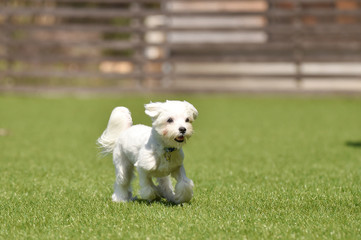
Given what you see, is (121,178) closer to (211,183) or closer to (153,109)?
(153,109)

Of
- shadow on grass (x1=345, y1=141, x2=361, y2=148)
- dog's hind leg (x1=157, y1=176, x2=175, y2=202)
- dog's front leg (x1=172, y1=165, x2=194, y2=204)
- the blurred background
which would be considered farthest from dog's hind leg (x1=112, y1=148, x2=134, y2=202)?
the blurred background

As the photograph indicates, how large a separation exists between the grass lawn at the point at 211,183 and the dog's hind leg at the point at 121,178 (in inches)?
4.5

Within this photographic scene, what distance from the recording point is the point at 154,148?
165 inches

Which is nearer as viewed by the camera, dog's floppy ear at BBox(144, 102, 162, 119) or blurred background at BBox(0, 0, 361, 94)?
dog's floppy ear at BBox(144, 102, 162, 119)

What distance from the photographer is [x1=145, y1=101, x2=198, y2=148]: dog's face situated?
3953 millimetres

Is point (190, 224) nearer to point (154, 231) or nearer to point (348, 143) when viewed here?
point (154, 231)

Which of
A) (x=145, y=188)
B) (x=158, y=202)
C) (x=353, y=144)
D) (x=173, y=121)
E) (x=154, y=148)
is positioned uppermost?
(x=173, y=121)

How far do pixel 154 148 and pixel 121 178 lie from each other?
0.40 meters

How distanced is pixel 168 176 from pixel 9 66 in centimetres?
1277

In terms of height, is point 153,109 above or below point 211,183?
above

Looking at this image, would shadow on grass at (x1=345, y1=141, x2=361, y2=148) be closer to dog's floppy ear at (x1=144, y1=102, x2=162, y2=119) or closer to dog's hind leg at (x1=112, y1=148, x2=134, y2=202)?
dog's hind leg at (x1=112, y1=148, x2=134, y2=202)

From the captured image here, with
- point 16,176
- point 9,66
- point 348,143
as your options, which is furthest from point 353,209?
point 9,66

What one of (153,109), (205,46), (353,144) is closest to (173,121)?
(153,109)

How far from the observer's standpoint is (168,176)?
4480 mm
